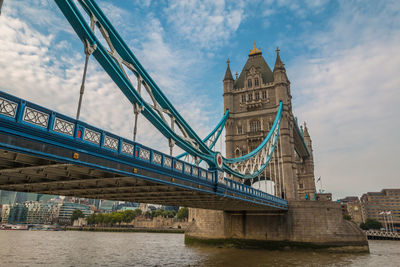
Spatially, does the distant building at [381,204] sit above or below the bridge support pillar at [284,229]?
above

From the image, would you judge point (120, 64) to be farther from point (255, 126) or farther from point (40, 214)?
point (40, 214)

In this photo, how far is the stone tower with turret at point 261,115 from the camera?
3812 centimetres

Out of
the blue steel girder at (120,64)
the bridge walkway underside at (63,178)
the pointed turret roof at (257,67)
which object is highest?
the pointed turret roof at (257,67)

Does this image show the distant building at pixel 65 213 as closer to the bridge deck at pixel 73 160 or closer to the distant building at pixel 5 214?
the distant building at pixel 5 214

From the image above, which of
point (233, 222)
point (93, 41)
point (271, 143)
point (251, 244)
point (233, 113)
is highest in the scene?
point (233, 113)

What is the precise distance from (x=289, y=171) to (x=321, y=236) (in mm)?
9871

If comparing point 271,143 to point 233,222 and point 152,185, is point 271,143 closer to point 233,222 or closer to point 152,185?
point 233,222

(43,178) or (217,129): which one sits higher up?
(217,129)

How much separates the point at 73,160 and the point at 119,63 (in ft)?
16.6

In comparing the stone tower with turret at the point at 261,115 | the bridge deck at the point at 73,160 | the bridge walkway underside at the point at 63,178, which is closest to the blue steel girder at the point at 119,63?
the bridge deck at the point at 73,160

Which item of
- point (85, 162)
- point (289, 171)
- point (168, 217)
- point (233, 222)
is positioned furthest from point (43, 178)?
point (168, 217)

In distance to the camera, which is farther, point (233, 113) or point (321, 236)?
point (233, 113)

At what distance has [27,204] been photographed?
145 metres

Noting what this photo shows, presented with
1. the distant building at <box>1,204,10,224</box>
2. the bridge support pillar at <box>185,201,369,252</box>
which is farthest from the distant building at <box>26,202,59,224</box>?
the bridge support pillar at <box>185,201,369,252</box>
